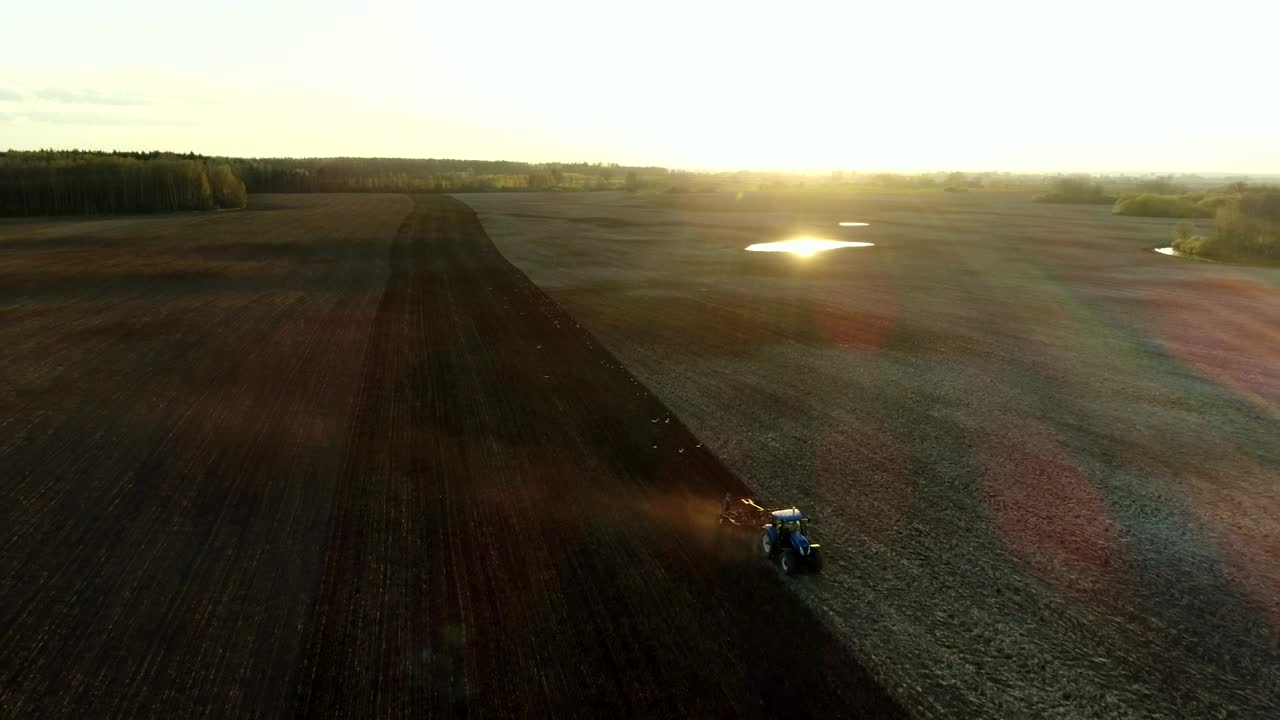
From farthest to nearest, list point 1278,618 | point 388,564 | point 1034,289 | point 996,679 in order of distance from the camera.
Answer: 1. point 1034,289
2. point 388,564
3. point 1278,618
4. point 996,679

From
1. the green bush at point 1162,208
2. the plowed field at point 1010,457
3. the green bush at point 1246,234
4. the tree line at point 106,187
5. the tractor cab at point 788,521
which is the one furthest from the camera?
the green bush at point 1162,208

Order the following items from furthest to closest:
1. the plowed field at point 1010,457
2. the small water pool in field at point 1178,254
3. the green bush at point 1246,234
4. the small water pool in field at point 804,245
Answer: the small water pool in field at point 804,245
the green bush at point 1246,234
the small water pool in field at point 1178,254
the plowed field at point 1010,457

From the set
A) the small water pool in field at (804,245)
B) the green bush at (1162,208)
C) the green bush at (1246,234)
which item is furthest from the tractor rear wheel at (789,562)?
the green bush at (1162,208)

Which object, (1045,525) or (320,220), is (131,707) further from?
(320,220)

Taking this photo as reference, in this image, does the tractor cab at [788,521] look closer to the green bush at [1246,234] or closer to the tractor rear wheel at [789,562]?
the tractor rear wheel at [789,562]

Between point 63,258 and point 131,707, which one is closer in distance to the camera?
point 131,707

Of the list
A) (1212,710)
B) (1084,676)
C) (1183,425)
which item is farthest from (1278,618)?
(1183,425)

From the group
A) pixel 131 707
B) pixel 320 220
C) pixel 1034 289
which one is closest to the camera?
pixel 131 707

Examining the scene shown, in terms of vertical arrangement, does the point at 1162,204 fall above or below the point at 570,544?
above
